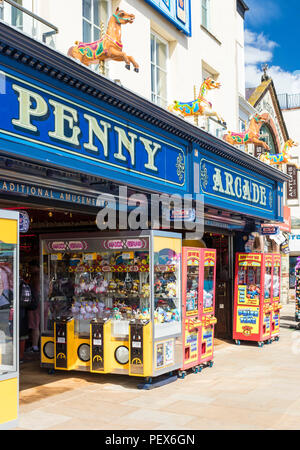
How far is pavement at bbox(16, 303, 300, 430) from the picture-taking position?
6.63 metres

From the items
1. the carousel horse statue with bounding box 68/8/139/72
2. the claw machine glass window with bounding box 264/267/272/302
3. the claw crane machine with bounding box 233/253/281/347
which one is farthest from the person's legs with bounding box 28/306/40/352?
the carousel horse statue with bounding box 68/8/139/72

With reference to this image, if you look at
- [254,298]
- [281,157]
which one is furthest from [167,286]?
[281,157]

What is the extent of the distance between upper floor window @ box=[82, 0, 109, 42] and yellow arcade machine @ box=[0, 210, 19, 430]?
4989mm

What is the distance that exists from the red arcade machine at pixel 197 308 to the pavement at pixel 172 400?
29 cm

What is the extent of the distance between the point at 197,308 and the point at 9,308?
466 cm

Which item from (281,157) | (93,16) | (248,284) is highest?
(93,16)

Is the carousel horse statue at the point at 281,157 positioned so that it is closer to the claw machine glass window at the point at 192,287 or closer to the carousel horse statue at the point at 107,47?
the claw machine glass window at the point at 192,287

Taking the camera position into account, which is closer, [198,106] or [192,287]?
[192,287]

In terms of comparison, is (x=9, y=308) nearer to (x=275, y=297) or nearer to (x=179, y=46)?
(x=179, y=46)

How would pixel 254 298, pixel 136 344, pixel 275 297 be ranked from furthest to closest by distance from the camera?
pixel 275 297
pixel 254 298
pixel 136 344

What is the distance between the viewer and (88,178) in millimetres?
7684

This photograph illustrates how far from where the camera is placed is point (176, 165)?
9.95 meters

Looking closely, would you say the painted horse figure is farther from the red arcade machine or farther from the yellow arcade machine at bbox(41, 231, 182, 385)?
the yellow arcade machine at bbox(41, 231, 182, 385)

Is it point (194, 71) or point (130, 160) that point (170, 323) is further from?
point (194, 71)
